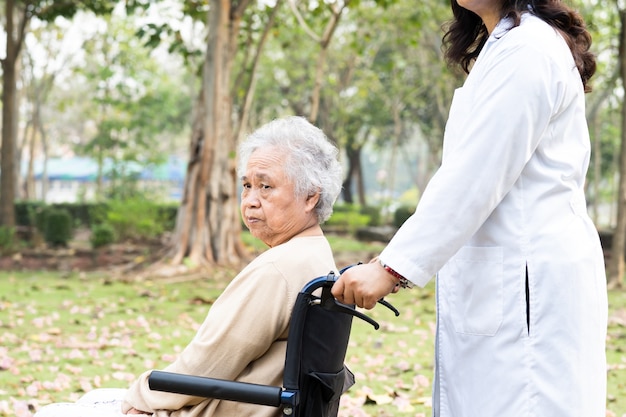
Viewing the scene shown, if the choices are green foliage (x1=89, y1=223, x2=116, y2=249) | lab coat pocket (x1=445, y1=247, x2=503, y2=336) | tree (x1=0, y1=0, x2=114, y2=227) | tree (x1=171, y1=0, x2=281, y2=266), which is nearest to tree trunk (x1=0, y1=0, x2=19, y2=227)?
tree (x1=0, y1=0, x2=114, y2=227)

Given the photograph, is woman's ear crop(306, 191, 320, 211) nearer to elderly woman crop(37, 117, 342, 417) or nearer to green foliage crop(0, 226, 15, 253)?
elderly woman crop(37, 117, 342, 417)

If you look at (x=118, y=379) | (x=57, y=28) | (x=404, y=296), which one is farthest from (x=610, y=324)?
(x=57, y=28)

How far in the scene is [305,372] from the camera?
198cm

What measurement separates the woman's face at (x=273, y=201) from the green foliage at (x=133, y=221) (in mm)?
12994

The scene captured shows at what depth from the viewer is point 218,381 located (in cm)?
192

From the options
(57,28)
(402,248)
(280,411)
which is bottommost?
Answer: (280,411)

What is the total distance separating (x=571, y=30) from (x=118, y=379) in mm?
3680

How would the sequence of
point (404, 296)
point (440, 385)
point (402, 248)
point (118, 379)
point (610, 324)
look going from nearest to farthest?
point (402, 248), point (440, 385), point (118, 379), point (610, 324), point (404, 296)

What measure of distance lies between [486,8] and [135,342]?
15.0 feet

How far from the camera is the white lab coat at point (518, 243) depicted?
72.0 inches

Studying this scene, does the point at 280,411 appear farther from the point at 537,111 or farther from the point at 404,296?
the point at 404,296

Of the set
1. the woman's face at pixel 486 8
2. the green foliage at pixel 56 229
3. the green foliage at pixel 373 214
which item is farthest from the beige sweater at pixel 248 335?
the green foliage at pixel 373 214

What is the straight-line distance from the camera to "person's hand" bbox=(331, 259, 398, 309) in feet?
5.98

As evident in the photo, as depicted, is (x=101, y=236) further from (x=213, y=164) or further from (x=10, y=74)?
(x=213, y=164)
